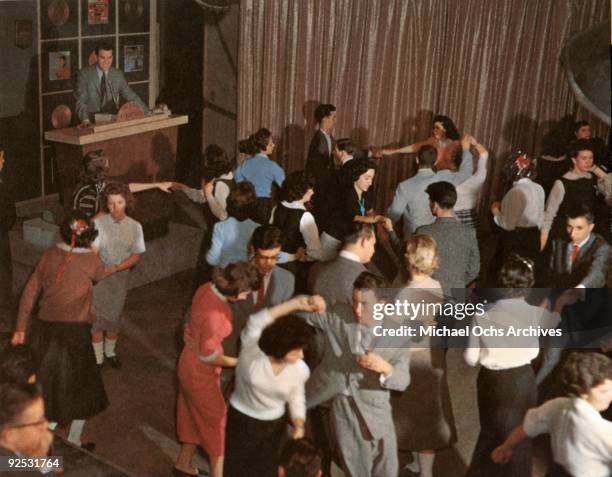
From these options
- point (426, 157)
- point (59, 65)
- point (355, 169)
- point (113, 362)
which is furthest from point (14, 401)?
point (59, 65)

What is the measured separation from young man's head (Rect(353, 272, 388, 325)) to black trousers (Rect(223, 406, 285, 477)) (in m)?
0.53

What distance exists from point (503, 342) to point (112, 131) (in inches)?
147

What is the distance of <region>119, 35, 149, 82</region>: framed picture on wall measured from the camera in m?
8.10

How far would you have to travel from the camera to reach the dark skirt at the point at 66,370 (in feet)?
14.5

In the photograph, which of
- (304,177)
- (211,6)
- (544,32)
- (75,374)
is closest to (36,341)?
(75,374)

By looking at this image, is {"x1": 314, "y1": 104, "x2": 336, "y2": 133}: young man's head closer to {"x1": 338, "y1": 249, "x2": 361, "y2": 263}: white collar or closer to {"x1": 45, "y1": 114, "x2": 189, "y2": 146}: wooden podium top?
{"x1": 45, "y1": 114, "x2": 189, "y2": 146}: wooden podium top

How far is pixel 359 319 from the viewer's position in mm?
3754

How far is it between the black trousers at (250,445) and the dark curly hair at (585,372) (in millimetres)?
1163

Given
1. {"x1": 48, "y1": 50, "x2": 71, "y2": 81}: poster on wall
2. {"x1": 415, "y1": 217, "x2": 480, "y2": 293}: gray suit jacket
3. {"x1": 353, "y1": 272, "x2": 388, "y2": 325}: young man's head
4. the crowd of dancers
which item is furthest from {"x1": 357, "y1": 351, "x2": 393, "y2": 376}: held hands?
{"x1": 48, "y1": 50, "x2": 71, "y2": 81}: poster on wall

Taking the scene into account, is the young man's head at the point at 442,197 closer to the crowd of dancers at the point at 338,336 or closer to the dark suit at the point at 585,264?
the crowd of dancers at the point at 338,336

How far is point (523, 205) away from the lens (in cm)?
531

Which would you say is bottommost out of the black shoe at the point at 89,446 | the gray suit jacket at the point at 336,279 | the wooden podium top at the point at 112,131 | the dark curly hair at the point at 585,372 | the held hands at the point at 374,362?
the black shoe at the point at 89,446

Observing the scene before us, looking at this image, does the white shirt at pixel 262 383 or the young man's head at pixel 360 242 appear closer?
the white shirt at pixel 262 383

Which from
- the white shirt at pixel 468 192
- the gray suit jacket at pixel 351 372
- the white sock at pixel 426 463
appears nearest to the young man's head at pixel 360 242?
the gray suit jacket at pixel 351 372
